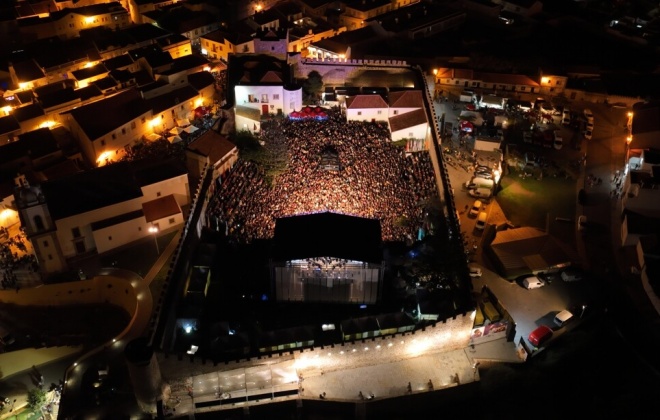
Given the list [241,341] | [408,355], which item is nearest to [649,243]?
[408,355]

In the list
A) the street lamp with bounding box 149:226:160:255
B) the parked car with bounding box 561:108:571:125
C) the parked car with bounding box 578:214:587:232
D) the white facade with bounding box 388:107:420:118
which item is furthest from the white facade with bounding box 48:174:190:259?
the parked car with bounding box 561:108:571:125

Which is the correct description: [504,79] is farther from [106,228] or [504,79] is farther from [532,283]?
[106,228]

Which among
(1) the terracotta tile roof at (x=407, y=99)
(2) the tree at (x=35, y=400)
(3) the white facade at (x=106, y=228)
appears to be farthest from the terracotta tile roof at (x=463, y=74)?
(2) the tree at (x=35, y=400)

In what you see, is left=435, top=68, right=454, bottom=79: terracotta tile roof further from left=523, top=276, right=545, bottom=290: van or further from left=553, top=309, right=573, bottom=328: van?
left=553, top=309, right=573, bottom=328: van

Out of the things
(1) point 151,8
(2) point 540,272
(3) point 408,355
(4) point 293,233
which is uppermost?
(1) point 151,8

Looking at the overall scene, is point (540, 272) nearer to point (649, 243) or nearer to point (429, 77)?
point (649, 243)

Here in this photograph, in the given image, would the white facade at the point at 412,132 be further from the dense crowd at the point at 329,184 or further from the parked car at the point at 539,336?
the parked car at the point at 539,336
